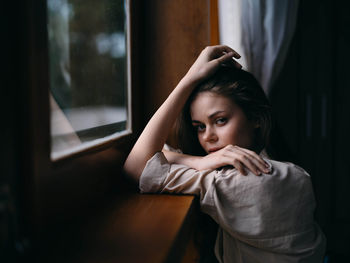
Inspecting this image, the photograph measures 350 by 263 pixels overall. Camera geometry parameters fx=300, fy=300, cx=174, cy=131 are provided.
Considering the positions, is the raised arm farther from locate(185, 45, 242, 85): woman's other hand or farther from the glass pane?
the glass pane

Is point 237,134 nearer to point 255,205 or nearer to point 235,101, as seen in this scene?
point 235,101

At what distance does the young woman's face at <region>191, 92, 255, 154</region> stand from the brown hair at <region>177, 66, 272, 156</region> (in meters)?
0.02

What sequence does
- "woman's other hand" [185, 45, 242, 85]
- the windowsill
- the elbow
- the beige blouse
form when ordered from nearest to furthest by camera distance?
the windowsill
the beige blouse
the elbow
"woman's other hand" [185, 45, 242, 85]

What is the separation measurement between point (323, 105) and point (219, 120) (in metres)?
1.28

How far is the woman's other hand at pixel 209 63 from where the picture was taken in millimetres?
951

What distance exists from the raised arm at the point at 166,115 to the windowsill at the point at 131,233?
121mm

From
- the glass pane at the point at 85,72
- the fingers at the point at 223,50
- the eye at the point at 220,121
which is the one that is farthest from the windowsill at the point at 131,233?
the fingers at the point at 223,50

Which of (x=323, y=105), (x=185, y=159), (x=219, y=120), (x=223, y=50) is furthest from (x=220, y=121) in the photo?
(x=323, y=105)

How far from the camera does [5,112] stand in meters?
0.38

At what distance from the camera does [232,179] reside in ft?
2.48

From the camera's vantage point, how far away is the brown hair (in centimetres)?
96

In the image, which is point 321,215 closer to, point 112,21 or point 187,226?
point 187,226

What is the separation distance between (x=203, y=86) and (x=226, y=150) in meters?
0.25

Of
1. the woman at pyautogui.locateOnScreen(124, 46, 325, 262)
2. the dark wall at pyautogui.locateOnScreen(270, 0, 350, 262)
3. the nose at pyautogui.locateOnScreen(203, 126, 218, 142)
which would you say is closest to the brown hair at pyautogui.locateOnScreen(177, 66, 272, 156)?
the woman at pyautogui.locateOnScreen(124, 46, 325, 262)
